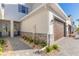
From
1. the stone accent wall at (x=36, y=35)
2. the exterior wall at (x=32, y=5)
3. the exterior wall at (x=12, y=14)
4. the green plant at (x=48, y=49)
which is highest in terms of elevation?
the exterior wall at (x=32, y=5)

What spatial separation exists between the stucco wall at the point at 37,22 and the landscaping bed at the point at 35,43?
0.29 metres

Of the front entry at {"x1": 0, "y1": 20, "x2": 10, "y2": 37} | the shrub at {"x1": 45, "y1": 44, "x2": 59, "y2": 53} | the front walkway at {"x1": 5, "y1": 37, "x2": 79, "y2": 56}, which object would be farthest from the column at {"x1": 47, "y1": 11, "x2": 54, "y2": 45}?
the front entry at {"x1": 0, "y1": 20, "x2": 10, "y2": 37}

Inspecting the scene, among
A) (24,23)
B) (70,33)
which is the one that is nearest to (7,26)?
(24,23)

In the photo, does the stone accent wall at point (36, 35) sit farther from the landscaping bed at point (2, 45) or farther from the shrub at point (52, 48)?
the landscaping bed at point (2, 45)

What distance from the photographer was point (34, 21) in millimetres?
4871

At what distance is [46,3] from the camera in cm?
466

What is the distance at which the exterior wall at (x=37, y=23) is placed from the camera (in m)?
4.79

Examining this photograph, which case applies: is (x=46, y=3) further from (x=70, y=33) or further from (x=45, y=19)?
(x=70, y=33)

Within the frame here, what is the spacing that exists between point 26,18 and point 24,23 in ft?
0.58

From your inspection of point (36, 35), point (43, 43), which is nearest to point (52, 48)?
point (43, 43)

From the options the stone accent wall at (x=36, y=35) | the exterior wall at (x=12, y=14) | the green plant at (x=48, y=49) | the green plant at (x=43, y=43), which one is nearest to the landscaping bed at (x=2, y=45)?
the stone accent wall at (x=36, y=35)

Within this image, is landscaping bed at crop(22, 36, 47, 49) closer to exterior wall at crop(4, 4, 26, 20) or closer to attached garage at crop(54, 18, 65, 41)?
attached garage at crop(54, 18, 65, 41)

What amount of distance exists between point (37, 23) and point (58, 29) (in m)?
0.82

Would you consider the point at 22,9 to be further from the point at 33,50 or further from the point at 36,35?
the point at 33,50
